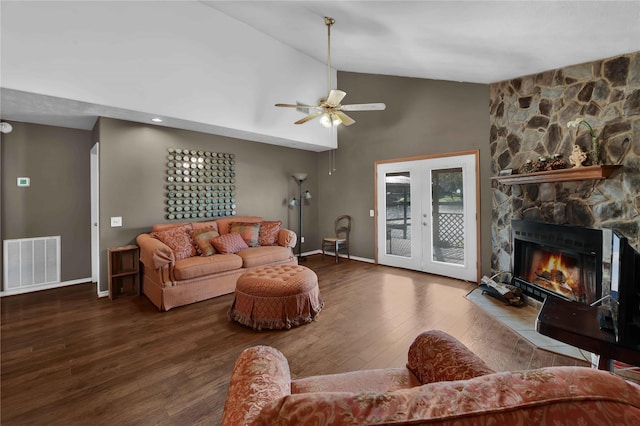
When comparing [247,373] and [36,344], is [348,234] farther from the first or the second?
[247,373]

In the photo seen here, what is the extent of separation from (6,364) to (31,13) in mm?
3331

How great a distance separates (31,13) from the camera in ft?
9.22

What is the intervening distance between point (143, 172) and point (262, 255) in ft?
7.12

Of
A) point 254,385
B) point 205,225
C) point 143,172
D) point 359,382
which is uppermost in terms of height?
point 143,172

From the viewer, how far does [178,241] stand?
390 centimetres

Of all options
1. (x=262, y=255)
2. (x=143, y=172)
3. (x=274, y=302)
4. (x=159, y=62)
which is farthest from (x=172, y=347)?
(x=159, y=62)

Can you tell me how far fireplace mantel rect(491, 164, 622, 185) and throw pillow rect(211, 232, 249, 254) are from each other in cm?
393

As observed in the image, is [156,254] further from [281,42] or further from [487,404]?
[281,42]

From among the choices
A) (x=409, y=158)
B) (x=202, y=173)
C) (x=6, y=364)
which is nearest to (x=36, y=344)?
(x=6, y=364)

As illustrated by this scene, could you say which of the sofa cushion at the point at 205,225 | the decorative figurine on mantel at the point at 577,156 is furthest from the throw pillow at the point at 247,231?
the decorative figurine on mantel at the point at 577,156

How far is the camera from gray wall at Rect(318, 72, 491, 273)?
4.31m

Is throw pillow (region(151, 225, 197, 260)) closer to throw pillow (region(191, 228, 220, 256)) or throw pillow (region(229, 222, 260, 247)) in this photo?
throw pillow (region(191, 228, 220, 256))

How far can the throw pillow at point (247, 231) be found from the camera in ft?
15.3

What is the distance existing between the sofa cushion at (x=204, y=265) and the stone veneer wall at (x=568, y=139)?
3885mm
